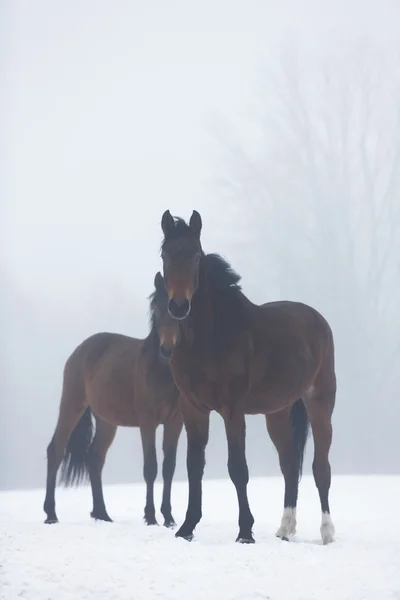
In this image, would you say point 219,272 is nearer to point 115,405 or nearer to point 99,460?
point 115,405

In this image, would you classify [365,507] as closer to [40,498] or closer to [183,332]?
[40,498]

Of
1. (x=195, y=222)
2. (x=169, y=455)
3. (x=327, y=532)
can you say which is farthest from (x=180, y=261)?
(x=169, y=455)

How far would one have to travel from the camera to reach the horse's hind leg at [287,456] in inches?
319

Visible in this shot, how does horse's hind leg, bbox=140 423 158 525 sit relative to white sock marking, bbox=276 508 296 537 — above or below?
above

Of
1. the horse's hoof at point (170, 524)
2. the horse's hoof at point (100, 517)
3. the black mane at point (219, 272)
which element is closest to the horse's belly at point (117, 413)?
the horse's hoof at point (100, 517)

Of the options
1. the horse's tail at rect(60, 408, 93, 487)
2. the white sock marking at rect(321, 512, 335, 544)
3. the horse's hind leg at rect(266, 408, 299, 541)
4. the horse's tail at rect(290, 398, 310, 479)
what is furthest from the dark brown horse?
the white sock marking at rect(321, 512, 335, 544)

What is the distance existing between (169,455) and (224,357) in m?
2.51

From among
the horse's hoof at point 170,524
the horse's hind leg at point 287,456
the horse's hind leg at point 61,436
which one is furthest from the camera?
the horse's hind leg at point 61,436

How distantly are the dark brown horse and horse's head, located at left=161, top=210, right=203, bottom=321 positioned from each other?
1.27 m

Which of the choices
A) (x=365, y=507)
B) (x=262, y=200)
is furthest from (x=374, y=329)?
(x=365, y=507)

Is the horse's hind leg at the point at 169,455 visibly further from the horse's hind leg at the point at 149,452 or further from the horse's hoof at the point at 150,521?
the horse's hoof at the point at 150,521

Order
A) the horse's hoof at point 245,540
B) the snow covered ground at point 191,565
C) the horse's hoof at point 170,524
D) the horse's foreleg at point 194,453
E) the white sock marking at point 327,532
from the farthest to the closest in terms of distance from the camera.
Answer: the horse's hoof at point 170,524 < the white sock marking at point 327,532 < the horse's foreleg at point 194,453 < the horse's hoof at point 245,540 < the snow covered ground at point 191,565

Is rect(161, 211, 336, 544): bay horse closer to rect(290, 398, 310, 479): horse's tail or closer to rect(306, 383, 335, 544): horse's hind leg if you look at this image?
rect(306, 383, 335, 544): horse's hind leg

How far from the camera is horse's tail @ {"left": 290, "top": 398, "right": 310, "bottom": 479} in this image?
8.42 metres
